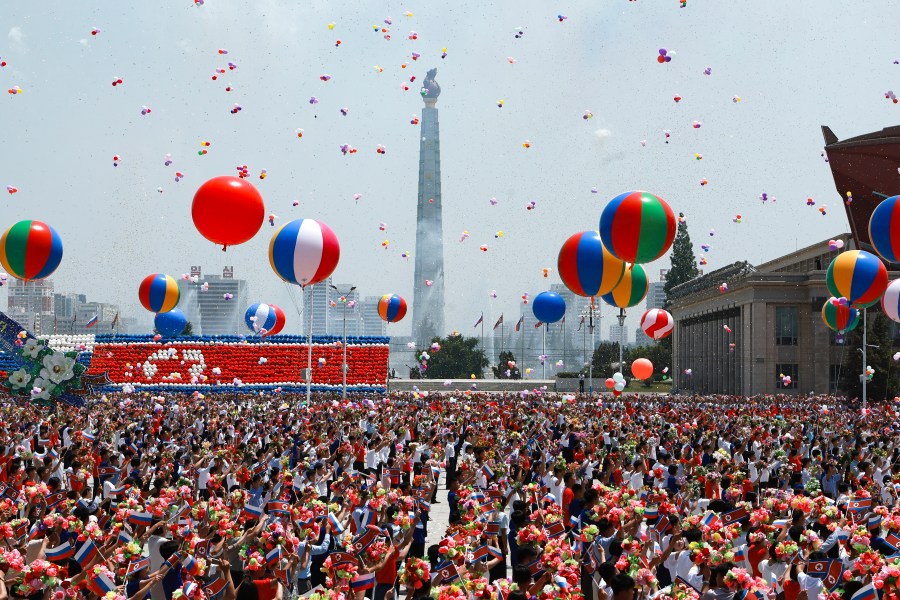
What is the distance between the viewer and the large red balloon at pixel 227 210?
2008 cm

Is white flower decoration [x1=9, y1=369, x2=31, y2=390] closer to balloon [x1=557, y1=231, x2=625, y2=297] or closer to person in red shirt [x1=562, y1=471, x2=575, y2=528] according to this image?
balloon [x1=557, y1=231, x2=625, y2=297]

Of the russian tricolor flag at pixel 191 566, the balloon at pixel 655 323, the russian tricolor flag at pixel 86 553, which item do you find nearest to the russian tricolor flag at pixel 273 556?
the russian tricolor flag at pixel 191 566

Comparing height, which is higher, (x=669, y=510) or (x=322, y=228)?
(x=322, y=228)

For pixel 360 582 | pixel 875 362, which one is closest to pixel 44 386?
pixel 360 582

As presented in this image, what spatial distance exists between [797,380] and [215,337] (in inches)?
1525

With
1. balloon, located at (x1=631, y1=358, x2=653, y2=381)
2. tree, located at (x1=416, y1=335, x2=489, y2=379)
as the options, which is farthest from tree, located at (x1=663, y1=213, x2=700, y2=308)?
balloon, located at (x1=631, y1=358, x2=653, y2=381)

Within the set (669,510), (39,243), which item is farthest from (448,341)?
(669,510)

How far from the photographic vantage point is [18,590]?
25.0ft

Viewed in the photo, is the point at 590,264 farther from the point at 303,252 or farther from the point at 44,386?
the point at 44,386

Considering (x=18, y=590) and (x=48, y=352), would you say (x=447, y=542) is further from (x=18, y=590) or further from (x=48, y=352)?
(x=48, y=352)

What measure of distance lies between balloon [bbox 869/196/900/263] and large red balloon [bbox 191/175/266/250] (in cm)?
1362

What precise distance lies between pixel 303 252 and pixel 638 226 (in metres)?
8.08

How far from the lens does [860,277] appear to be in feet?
96.4

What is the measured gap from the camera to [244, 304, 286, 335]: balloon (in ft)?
156
